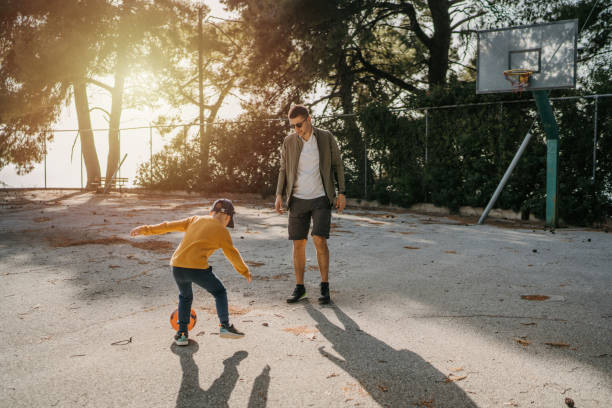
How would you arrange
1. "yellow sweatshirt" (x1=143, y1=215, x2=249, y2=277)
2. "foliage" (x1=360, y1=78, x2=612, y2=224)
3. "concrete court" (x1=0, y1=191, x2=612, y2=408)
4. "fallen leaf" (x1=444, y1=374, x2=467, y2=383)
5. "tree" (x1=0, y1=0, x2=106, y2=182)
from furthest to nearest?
"tree" (x1=0, y1=0, x2=106, y2=182), "foliage" (x1=360, y1=78, x2=612, y2=224), "yellow sweatshirt" (x1=143, y1=215, x2=249, y2=277), "fallen leaf" (x1=444, y1=374, x2=467, y2=383), "concrete court" (x1=0, y1=191, x2=612, y2=408)

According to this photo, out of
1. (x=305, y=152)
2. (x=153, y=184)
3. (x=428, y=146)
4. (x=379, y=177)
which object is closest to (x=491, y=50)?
(x=428, y=146)

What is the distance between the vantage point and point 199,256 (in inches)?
150

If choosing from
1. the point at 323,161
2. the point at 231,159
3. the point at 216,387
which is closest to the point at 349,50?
the point at 231,159

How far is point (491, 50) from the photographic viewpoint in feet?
39.1

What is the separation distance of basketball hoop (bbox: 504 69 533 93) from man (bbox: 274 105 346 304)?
732 cm

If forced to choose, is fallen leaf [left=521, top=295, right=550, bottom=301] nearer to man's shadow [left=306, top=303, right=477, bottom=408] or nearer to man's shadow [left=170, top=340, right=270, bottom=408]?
man's shadow [left=306, top=303, right=477, bottom=408]

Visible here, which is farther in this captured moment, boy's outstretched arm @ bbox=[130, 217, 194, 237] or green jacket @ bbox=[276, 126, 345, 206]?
green jacket @ bbox=[276, 126, 345, 206]

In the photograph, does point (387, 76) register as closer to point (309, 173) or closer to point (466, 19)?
point (466, 19)

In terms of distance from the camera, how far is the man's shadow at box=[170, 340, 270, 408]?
9.60ft

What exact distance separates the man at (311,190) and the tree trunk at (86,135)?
21.8m

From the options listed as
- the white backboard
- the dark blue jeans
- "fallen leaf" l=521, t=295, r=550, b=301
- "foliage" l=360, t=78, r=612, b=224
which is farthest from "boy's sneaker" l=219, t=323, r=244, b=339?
"foliage" l=360, t=78, r=612, b=224

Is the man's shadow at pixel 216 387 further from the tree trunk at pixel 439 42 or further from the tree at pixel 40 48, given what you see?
the tree at pixel 40 48

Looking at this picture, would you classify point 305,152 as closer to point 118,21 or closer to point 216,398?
point 216,398

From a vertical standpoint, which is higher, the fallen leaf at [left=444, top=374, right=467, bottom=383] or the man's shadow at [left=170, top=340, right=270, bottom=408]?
the fallen leaf at [left=444, top=374, right=467, bottom=383]
